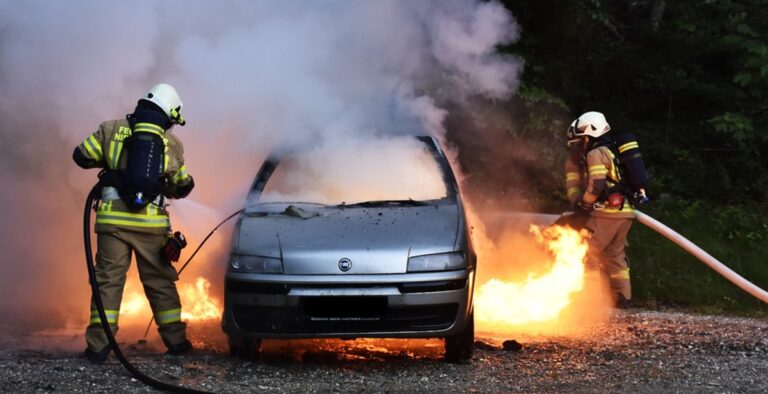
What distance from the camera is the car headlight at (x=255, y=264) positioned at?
5.39 meters

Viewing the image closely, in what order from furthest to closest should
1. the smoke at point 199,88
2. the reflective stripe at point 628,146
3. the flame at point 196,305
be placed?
1. the reflective stripe at point 628,146
2. the smoke at point 199,88
3. the flame at point 196,305

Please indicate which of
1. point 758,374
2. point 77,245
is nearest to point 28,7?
point 77,245

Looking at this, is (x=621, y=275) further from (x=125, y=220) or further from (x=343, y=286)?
(x=125, y=220)

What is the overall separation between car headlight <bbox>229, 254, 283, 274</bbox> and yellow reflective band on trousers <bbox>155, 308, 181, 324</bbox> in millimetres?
795

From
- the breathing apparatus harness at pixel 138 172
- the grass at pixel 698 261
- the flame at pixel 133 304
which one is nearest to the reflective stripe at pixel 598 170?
the grass at pixel 698 261

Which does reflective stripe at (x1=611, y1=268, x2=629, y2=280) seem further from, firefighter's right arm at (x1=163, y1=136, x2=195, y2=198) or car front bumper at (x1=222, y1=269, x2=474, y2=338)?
firefighter's right arm at (x1=163, y1=136, x2=195, y2=198)

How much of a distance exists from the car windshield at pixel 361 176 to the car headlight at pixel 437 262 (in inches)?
28.8

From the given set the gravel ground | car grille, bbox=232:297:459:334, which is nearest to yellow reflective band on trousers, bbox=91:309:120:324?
the gravel ground

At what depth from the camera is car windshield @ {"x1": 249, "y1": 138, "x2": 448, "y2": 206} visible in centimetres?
629

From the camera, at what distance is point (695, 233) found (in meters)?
9.98

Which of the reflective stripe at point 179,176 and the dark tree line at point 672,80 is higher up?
the dark tree line at point 672,80

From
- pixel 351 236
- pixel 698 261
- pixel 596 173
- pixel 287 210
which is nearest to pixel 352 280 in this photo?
pixel 351 236

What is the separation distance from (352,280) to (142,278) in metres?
1.64

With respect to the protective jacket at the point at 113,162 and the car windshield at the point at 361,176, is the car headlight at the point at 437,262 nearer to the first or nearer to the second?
the car windshield at the point at 361,176
